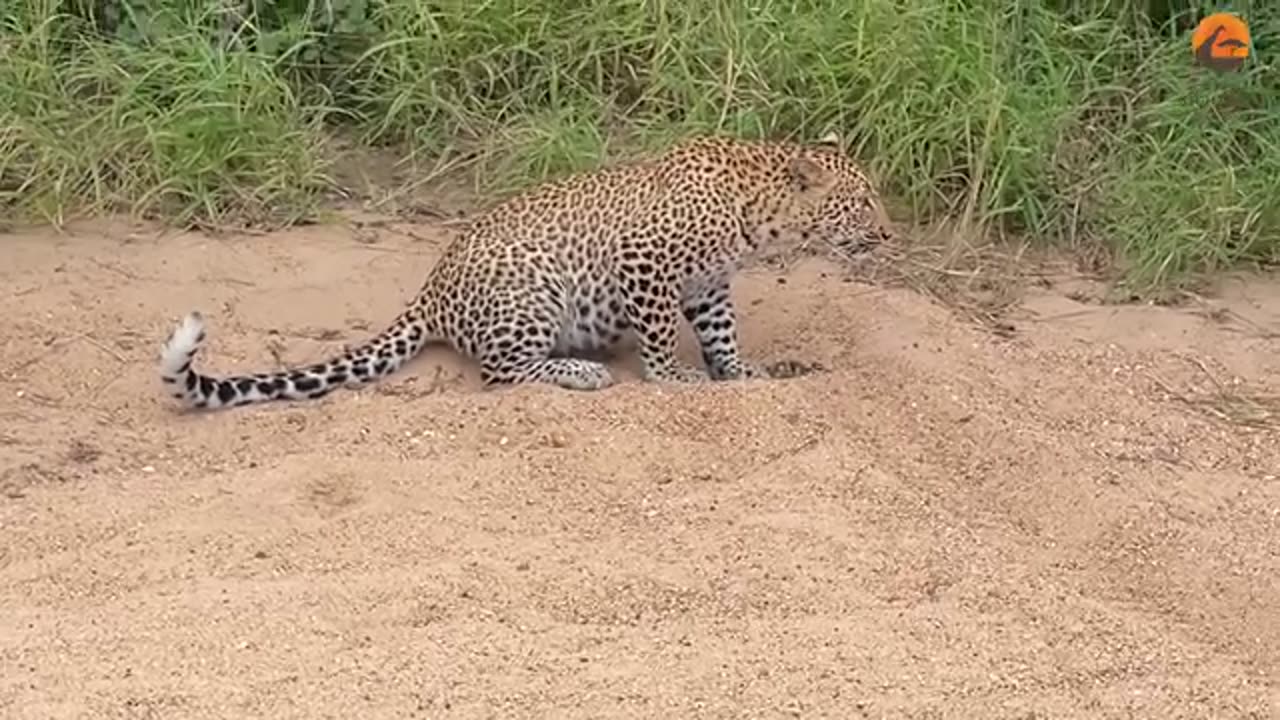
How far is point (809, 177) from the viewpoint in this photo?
7.30 meters

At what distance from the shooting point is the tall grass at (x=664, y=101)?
8125mm

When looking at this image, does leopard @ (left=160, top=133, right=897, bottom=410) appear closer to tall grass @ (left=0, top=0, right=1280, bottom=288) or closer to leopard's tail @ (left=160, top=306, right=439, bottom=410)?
leopard's tail @ (left=160, top=306, right=439, bottom=410)

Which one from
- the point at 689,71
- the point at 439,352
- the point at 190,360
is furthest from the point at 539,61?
the point at 190,360

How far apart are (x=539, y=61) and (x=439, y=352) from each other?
1.70m

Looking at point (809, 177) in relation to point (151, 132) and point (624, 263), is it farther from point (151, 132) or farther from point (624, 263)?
point (151, 132)

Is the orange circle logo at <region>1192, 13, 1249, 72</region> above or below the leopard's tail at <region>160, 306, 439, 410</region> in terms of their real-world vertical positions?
above

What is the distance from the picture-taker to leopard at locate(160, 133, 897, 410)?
7160mm

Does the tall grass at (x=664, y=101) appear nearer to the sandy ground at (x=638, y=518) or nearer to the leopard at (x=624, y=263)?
the sandy ground at (x=638, y=518)

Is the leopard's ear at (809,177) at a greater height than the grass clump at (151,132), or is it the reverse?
the leopard's ear at (809,177)

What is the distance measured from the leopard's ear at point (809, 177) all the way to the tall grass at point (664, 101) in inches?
37.9

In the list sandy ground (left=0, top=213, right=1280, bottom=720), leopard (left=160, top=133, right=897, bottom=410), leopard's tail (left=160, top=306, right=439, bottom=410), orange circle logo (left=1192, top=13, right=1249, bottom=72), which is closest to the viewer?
sandy ground (left=0, top=213, right=1280, bottom=720)

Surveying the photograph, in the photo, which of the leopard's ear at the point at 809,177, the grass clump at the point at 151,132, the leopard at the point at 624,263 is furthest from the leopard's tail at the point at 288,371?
the leopard's ear at the point at 809,177

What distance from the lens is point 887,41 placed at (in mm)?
8391

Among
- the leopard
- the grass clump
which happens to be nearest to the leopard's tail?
the leopard
